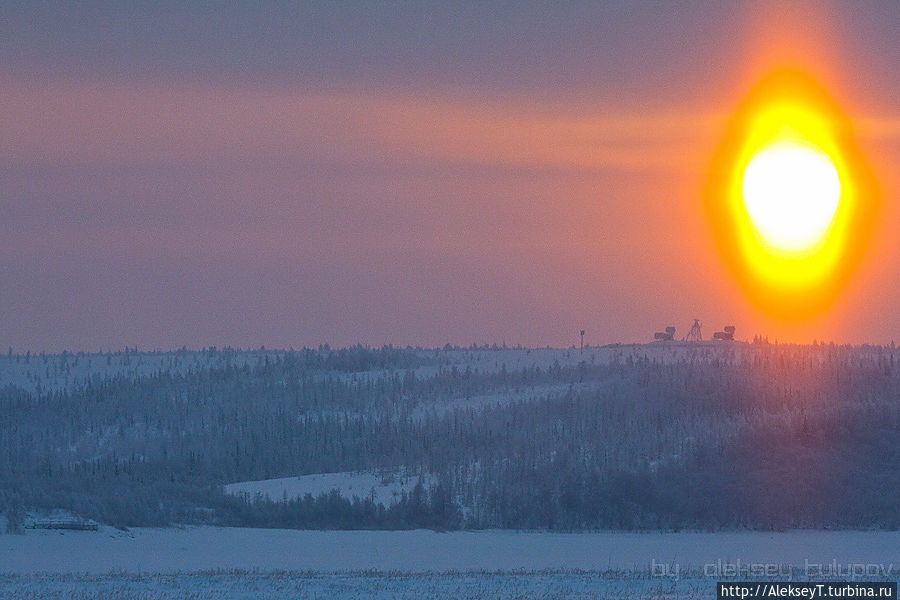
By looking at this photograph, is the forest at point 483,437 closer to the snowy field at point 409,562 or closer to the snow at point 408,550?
the snow at point 408,550

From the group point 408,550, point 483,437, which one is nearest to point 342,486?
point 483,437

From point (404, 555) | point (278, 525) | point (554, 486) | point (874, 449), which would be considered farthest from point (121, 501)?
point (874, 449)

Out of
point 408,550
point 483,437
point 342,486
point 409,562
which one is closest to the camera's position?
point 409,562

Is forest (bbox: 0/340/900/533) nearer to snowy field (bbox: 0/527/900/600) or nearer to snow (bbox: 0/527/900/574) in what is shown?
snow (bbox: 0/527/900/574)

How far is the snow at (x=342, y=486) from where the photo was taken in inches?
1764

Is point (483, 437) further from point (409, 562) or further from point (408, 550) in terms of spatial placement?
point (409, 562)

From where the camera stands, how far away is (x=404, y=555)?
3528cm

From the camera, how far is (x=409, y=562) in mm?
33969

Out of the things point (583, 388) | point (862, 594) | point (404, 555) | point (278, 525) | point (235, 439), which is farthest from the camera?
point (583, 388)

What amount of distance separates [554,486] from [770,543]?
8.10 metres

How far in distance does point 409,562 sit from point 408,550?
229 centimetres

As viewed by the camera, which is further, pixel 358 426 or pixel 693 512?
pixel 358 426

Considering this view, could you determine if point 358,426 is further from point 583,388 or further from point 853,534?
point 853,534

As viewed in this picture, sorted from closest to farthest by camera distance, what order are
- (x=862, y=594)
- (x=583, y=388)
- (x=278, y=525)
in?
(x=862, y=594) → (x=278, y=525) → (x=583, y=388)
